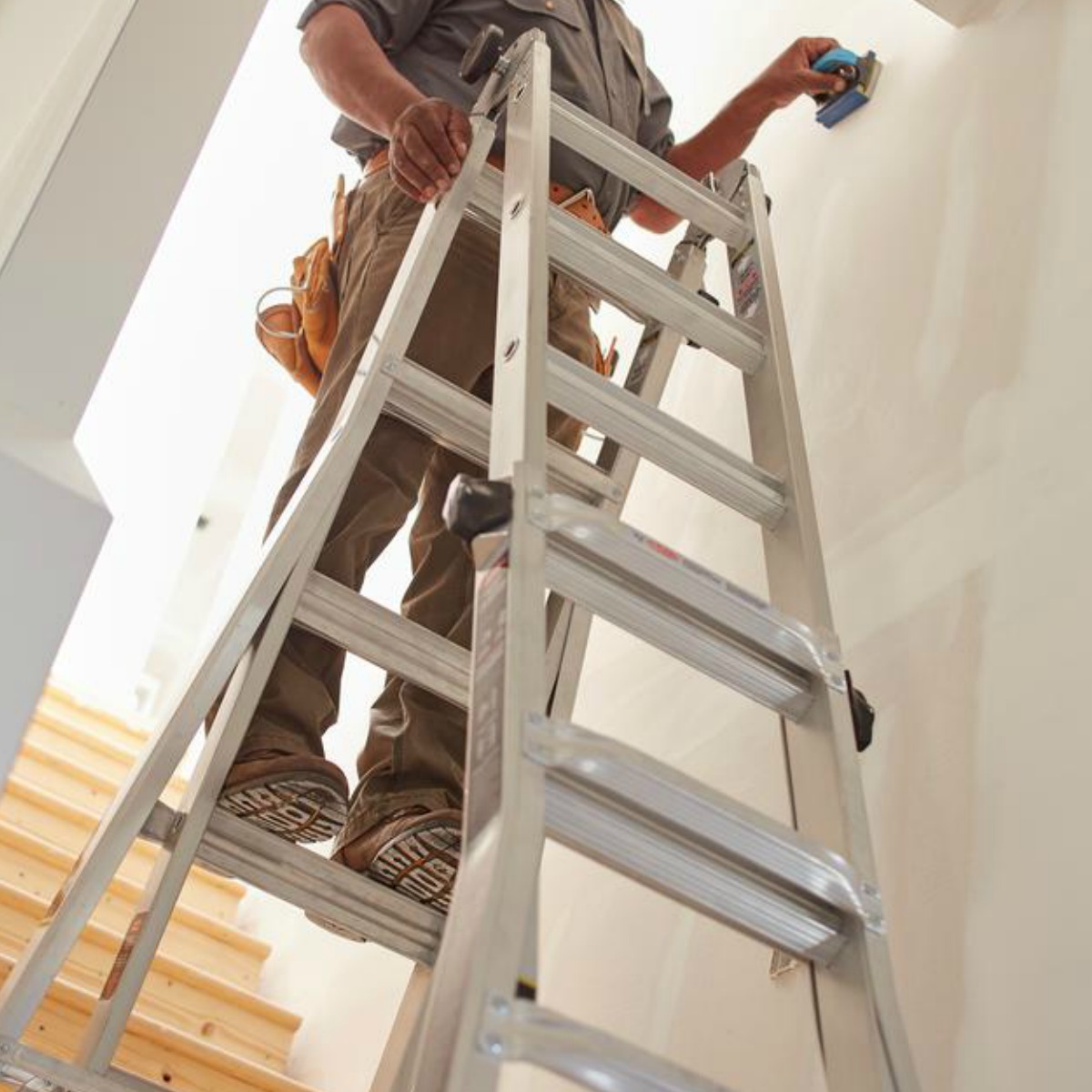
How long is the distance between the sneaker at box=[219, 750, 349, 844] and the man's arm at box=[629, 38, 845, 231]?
1186 millimetres

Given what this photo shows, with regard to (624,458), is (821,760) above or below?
below

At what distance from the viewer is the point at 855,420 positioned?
226cm

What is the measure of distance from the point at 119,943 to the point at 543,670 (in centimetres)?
227

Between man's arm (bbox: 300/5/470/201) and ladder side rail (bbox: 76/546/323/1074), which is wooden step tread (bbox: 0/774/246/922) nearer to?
ladder side rail (bbox: 76/546/323/1074)

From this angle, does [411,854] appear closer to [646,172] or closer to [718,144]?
[646,172]

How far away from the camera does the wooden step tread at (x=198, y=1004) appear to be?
122 inches

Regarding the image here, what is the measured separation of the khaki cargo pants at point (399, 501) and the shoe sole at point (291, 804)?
66mm

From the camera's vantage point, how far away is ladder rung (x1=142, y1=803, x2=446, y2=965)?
1796 mm

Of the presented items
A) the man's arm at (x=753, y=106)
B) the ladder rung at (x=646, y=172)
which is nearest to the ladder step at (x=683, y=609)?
the ladder rung at (x=646, y=172)

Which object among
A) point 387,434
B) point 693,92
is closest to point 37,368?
point 387,434

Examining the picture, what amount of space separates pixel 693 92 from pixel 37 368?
280 cm

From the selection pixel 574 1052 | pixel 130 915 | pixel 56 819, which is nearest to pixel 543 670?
pixel 574 1052

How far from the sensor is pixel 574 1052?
1.04 meters

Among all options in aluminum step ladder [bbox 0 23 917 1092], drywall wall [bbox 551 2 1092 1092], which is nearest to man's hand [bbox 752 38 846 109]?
drywall wall [bbox 551 2 1092 1092]
